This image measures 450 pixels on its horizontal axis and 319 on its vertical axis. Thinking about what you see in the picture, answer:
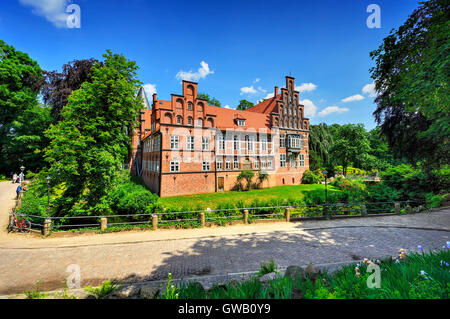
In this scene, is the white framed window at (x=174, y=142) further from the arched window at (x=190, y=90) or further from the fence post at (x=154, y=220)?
the fence post at (x=154, y=220)

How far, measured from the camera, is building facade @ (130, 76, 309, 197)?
72.3 feet

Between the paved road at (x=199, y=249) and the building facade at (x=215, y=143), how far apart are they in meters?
12.9

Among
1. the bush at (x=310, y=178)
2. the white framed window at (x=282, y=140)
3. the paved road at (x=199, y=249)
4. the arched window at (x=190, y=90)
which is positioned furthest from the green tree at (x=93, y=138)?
the bush at (x=310, y=178)

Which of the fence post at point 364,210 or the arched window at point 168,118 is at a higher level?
the arched window at point 168,118

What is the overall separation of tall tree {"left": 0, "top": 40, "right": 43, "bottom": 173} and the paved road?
2904cm

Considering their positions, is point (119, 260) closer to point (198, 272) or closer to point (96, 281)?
point (96, 281)

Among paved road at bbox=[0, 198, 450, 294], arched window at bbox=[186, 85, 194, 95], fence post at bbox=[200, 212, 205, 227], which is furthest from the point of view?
arched window at bbox=[186, 85, 194, 95]

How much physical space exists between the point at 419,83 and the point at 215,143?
65.5 feet

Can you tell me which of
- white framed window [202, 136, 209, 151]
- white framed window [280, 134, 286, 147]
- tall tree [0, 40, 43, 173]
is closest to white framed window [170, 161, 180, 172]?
white framed window [202, 136, 209, 151]

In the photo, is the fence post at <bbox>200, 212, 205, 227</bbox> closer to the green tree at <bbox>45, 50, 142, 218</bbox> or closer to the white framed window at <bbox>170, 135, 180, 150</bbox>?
the green tree at <bbox>45, 50, 142, 218</bbox>

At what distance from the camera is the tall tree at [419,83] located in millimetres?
6883

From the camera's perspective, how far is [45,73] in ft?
81.9

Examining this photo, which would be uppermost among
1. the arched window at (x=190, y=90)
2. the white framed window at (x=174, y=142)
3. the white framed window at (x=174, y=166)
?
the arched window at (x=190, y=90)
